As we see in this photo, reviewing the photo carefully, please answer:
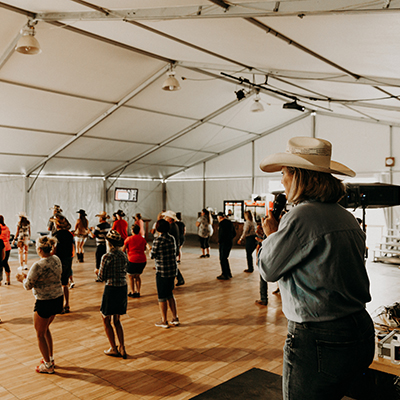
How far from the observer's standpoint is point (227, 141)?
14.5 meters

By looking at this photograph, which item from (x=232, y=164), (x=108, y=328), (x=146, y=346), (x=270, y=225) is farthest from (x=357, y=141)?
(x=270, y=225)

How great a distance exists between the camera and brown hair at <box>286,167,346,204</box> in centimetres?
137

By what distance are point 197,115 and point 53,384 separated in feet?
29.9

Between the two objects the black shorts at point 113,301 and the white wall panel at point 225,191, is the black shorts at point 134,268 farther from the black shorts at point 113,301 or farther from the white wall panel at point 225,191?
the white wall panel at point 225,191

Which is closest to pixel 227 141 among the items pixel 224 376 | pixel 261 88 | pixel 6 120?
pixel 261 88

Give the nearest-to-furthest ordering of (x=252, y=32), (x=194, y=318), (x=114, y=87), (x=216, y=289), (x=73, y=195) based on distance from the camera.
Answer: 1. (x=252, y=32)
2. (x=194, y=318)
3. (x=216, y=289)
4. (x=114, y=87)
5. (x=73, y=195)

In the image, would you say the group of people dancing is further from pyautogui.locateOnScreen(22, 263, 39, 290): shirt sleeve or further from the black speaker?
the black speaker

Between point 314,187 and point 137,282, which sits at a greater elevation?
point 314,187

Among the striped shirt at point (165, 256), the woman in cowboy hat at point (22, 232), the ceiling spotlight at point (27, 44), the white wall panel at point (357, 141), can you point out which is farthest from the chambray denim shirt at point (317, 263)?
the white wall panel at point (357, 141)

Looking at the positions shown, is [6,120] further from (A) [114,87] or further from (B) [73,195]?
(B) [73,195]

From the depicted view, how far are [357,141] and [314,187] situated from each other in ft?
40.0

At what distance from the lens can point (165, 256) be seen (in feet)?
16.0

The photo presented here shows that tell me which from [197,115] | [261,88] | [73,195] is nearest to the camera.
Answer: [261,88]

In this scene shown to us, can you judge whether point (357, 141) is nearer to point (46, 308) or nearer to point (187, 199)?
point (187, 199)
